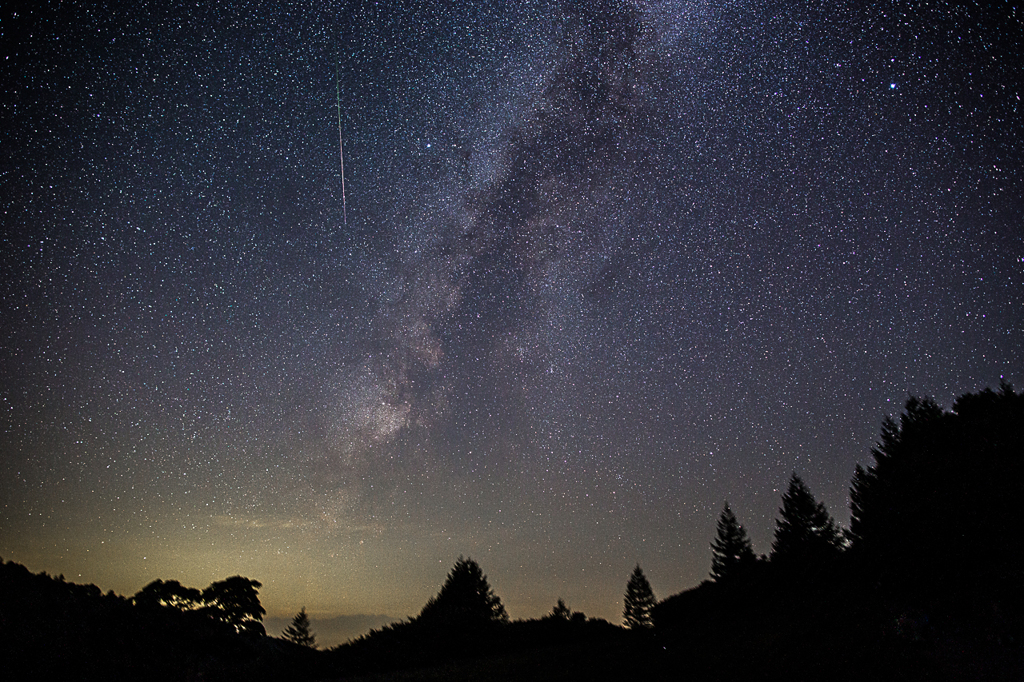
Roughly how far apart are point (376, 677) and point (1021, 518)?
22010 mm

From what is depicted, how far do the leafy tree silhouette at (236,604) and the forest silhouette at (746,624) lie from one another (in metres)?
0.07

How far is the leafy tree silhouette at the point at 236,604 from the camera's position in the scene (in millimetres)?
23703

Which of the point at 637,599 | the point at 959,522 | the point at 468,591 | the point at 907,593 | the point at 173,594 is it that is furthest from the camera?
the point at 637,599

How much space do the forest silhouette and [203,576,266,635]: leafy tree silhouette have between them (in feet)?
0.22

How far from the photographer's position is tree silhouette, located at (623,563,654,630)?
52438mm

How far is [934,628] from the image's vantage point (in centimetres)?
1331

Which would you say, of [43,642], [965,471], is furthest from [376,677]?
[965,471]

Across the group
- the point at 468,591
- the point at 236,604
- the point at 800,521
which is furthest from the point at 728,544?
the point at 236,604

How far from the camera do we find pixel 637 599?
53750 millimetres

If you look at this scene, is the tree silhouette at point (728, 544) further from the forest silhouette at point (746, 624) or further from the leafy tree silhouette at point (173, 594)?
the leafy tree silhouette at point (173, 594)

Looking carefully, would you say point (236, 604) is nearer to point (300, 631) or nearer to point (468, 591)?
point (468, 591)

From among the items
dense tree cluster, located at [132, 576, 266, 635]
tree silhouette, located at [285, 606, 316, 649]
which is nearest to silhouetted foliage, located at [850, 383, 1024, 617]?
dense tree cluster, located at [132, 576, 266, 635]

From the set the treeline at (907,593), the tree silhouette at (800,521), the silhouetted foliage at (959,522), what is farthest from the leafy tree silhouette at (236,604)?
the tree silhouette at (800,521)

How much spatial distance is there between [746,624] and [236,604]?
79.3 feet
